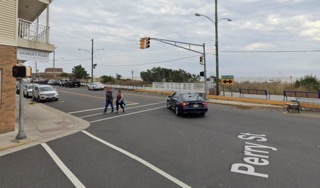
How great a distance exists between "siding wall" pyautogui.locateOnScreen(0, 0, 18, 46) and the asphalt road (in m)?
4.86

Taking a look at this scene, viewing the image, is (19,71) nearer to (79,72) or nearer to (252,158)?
(252,158)

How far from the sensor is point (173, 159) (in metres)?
→ 6.69

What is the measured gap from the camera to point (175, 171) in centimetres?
577

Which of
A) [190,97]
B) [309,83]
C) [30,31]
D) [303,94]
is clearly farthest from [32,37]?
[309,83]

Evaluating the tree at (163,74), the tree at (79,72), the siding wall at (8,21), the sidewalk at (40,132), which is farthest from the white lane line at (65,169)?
the tree at (79,72)

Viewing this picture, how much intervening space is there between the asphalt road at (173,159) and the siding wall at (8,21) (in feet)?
15.9

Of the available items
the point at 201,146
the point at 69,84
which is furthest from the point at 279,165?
the point at 69,84

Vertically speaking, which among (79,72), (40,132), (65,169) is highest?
(79,72)

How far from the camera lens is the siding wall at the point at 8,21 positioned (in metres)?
10.5

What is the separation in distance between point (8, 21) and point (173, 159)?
916cm

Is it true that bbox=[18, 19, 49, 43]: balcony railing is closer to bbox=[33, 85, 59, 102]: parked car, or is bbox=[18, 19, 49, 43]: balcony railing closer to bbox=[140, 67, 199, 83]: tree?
bbox=[33, 85, 59, 102]: parked car

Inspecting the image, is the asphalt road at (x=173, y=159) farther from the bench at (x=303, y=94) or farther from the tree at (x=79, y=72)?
the tree at (x=79, y=72)

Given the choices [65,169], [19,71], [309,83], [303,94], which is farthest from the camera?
[309,83]

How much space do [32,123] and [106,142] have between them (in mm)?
6083
